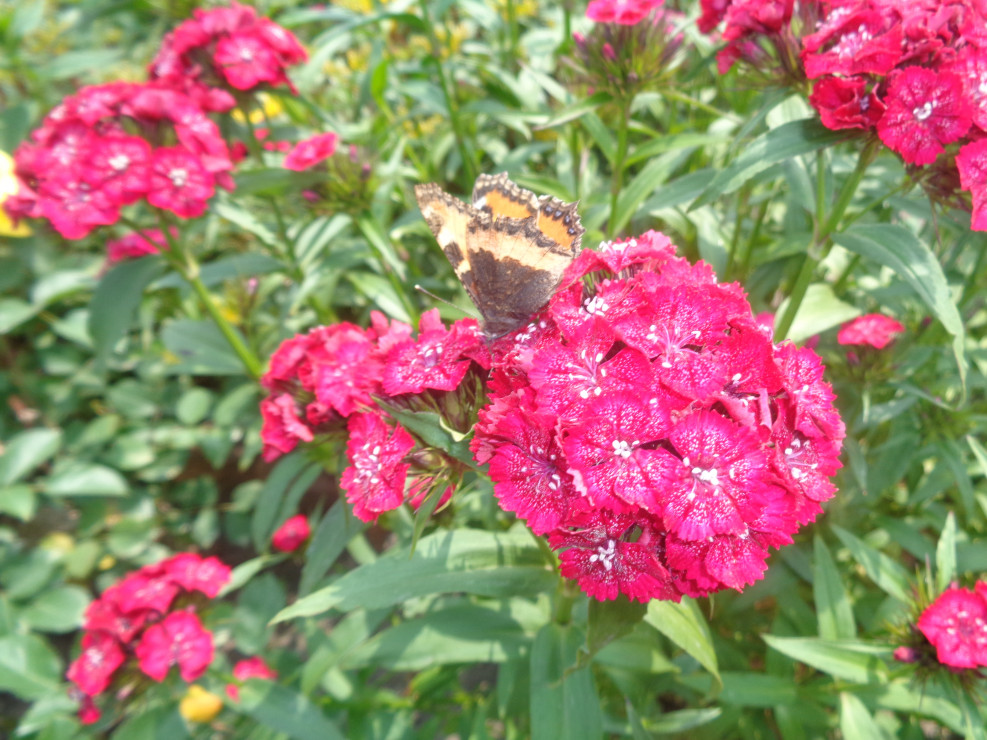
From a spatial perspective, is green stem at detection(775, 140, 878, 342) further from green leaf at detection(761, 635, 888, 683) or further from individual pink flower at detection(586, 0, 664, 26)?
green leaf at detection(761, 635, 888, 683)

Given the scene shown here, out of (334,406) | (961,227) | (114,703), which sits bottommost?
(114,703)

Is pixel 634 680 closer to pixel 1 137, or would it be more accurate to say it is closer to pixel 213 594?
pixel 213 594

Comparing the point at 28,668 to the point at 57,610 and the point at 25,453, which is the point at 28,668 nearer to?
the point at 57,610

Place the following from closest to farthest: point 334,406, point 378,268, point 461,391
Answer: point 461,391, point 334,406, point 378,268

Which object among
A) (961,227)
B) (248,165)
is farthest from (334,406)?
(248,165)

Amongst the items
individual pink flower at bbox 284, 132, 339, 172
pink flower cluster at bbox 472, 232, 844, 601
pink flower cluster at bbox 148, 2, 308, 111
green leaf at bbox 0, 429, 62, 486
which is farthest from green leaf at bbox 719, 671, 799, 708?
green leaf at bbox 0, 429, 62, 486

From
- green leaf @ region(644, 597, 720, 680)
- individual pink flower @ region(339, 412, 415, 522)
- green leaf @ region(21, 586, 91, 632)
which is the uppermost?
individual pink flower @ region(339, 412, 415, 522)

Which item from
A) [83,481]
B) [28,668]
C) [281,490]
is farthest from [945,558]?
[83,481]
